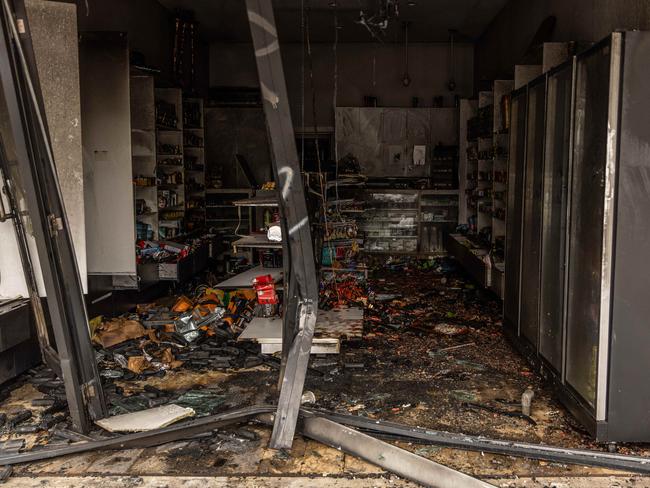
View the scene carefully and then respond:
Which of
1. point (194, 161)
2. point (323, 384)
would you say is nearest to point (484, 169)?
point (194, 161)

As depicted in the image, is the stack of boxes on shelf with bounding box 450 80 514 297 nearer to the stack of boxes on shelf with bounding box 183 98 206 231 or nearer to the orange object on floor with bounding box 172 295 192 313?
the orange object on floor with bounding box 172 295 192 313

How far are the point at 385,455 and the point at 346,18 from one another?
28.0ft

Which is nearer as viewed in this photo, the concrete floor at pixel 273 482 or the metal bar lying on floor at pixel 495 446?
the concrete floor at pixel 273 482

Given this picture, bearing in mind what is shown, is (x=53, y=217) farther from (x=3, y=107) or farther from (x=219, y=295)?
(x=219, y=295)

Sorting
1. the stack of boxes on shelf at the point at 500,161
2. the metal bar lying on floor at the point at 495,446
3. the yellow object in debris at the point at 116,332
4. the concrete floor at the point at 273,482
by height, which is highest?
the stack of boxes on shelf at the point at 500,161

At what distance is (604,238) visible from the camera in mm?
3129

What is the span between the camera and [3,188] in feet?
13.8

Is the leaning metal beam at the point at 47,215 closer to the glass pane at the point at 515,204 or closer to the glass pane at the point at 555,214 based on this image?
the glass pane at the point at 555,214

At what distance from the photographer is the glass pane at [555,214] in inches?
148

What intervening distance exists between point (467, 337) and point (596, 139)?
9.09 ft

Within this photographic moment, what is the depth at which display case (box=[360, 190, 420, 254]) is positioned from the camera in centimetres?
1051

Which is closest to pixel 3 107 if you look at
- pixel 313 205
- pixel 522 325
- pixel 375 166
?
pixel 313 205

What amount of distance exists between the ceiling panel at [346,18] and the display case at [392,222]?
2.96 metres

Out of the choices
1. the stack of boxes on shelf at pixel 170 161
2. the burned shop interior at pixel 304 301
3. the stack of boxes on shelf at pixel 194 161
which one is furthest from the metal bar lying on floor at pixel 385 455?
the stack of boxes on shelf at pixel 194 161
